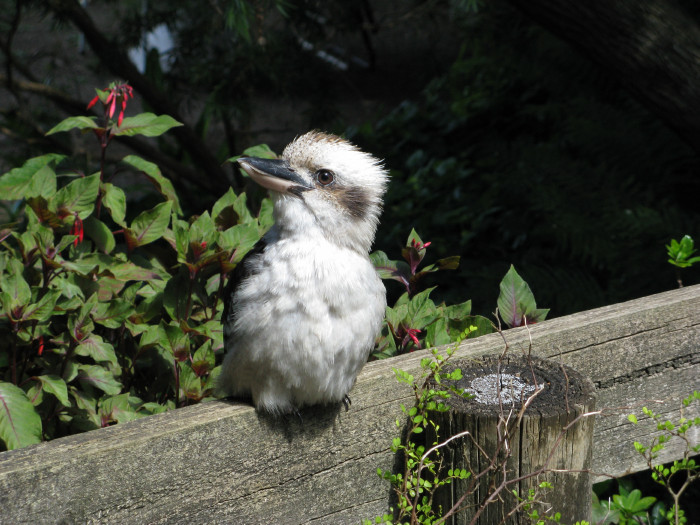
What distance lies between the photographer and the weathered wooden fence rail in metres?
1.72

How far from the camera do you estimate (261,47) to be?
415 cm

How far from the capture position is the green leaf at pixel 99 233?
254 centimetres

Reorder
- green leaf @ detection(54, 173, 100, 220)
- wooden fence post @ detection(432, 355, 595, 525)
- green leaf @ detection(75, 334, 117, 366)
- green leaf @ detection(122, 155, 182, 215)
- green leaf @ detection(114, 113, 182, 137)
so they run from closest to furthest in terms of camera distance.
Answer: wooden fence post @ detection(432, 355, 595, 525), green leaf @ detection(75, 334, 117, 366), green leaf @ detection(54, 173, 100, 220), green leaf @ detection(114, 113, 182, 137), green leaf @ detection(122, 155, 182, 215)

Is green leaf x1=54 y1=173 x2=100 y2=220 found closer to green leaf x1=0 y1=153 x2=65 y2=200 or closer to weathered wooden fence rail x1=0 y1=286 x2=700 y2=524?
green leaf x1=0 y1=153 x2=65 y2=200

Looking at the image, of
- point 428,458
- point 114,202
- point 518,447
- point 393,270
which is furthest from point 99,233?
point 518,447

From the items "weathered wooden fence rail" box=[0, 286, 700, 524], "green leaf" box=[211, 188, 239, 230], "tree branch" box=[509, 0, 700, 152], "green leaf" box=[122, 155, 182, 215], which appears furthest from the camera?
"tree branch" box=[509, 0, 700, 152]

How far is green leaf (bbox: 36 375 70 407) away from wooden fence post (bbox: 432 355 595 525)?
1.04 meters

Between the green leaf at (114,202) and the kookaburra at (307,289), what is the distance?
50cm

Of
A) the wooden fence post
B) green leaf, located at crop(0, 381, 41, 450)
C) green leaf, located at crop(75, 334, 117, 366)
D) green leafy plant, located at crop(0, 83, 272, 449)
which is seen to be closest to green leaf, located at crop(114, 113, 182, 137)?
green leafy plant, located at crop(0, 83, 272, 449)

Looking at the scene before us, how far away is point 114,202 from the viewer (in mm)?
2512

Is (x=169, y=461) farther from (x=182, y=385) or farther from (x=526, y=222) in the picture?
(x=526, y=222)

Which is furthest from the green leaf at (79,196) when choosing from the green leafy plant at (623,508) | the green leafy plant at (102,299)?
the green leafy plant at (623,508)

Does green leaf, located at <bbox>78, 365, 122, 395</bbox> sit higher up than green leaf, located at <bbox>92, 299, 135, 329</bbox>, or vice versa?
green leaf, located at <bbox>92, 299, 135, 329</bbox>

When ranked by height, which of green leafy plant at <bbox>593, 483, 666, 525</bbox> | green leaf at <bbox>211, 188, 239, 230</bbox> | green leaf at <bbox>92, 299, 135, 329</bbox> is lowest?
green leafy plant at <bbox>593, 483, 666, 525</bbox>
